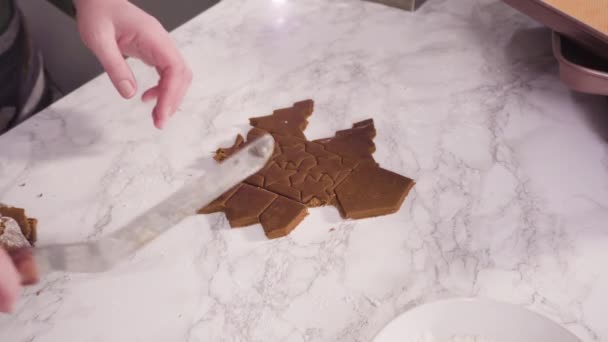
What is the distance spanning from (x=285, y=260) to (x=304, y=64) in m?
0.46

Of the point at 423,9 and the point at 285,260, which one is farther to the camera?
the point at 423,9

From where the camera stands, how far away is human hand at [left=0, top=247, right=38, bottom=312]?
0.59 meters

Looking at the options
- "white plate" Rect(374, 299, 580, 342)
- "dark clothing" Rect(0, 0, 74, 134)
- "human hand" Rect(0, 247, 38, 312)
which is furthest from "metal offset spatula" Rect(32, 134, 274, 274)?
"dark clothing" Rect(0, 0, 74, 134)

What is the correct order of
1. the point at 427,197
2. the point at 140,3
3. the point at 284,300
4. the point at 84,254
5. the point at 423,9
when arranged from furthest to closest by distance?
the point at 140,3 < the point at 423,9 < the point at 427,197 < the point at 284,300 < the point at 84,254

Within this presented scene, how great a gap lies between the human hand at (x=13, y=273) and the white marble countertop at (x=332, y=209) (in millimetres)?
131

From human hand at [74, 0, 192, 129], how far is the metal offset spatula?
18 centimetres

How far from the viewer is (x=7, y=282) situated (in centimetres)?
59

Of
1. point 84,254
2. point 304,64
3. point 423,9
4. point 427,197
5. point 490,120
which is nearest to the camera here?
point 84,254

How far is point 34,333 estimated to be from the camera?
0.72 metres

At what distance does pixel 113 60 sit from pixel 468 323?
0.62m

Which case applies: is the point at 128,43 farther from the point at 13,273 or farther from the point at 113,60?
the point at 13,273

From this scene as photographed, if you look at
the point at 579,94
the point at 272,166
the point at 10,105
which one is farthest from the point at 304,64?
the point at 10,105

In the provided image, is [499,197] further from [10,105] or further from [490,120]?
[10,105]

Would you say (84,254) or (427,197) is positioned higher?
(84,254)
